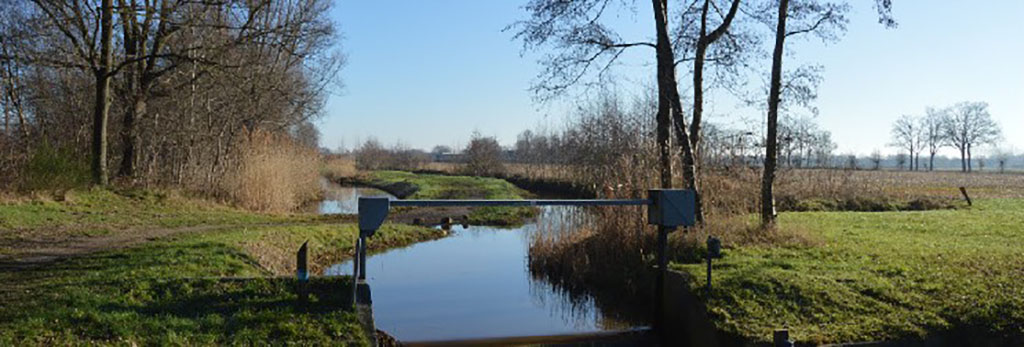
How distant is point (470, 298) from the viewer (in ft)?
35.2

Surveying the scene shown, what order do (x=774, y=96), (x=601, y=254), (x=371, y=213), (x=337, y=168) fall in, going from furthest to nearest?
(x=337, y=168) → (x=774, y=96) → (x=601, y=254) → (x=371, y=213)

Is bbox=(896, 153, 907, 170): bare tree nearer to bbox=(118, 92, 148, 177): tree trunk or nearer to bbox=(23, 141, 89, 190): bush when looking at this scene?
bbox=(118, 92, 148, 177): tree trunk

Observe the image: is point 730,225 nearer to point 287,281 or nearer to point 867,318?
point 867,318

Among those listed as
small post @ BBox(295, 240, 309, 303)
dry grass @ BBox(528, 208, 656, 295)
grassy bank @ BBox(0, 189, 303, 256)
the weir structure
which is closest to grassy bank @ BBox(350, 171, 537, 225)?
grassy bank @ BBox(0, 189, 303, 256)

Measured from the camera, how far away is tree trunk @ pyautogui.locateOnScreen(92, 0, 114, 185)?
18.0 metres

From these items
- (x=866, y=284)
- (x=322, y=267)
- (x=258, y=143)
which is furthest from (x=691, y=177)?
(x=258, y=143)

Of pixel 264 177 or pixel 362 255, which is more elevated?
pixel 264 177

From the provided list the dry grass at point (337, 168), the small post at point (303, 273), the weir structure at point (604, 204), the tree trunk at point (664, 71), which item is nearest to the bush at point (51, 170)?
the weir structure at point (604, 204)

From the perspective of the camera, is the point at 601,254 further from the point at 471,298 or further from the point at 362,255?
the point at 362,255

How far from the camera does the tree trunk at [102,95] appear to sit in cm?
1797

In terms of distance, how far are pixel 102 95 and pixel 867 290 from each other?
18.3 meters

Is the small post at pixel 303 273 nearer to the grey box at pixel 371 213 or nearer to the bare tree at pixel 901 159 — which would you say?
the grey box at pixel 371 213

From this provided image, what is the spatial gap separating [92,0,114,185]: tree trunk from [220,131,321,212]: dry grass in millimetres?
3097

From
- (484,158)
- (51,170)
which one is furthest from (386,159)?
(51,170)
